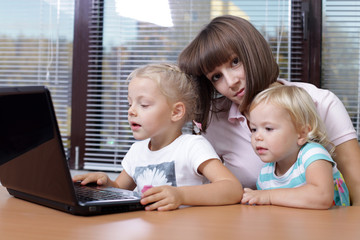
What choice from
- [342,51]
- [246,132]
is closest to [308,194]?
[246,132]

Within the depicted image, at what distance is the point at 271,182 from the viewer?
1.28 meters

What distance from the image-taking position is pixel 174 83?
1.33 metres

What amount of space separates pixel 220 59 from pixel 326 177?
1.60 ft

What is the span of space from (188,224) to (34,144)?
1.07 feet

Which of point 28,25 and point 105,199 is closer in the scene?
point 105,199

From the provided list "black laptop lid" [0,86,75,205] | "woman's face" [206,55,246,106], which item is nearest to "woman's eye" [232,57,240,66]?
"woman's face" [206,55,246,106]

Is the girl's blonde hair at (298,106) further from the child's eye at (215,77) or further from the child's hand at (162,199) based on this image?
the child's hand at (162,199)

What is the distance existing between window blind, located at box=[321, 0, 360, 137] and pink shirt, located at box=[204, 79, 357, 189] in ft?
3.87

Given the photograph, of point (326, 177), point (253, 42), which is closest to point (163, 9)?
point (253, 42)

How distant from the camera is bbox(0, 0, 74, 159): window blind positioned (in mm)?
2828

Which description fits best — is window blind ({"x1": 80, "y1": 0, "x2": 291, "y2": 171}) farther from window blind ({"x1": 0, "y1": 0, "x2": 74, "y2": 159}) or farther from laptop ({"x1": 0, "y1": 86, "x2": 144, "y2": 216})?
Result: laptop ({"x1": 0, "y1": 86, "x2": 144, "y2": 216})

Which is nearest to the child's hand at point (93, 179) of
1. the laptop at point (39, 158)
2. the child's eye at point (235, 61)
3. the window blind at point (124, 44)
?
the laptop at point (39, 158)

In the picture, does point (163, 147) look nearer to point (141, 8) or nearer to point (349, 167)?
point (349, 167)

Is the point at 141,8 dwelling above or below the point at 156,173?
above
